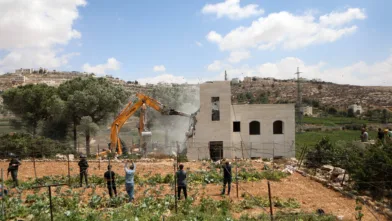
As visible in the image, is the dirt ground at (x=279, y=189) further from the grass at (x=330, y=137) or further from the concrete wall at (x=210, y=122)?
the grass at (x=330, y=137)

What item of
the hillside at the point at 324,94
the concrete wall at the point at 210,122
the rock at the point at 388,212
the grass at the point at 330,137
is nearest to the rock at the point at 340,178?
the rock at the point at 388,212

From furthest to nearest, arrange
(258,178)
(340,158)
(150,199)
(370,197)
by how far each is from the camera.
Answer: (340,158), (258,178), (370,197), (150,199)

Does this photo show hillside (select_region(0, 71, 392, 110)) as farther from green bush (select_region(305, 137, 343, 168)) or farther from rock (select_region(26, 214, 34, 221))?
rock (select_region(26, 214, 34, 221))

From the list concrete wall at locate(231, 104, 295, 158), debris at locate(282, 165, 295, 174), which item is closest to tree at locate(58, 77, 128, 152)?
concrete wall at locate(231, 104, 295, 158)

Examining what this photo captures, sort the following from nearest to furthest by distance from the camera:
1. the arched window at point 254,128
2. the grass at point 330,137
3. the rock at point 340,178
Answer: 1. the rock at point 340,178
2. the arched window at point 254,128
3. the grass at point 330,137

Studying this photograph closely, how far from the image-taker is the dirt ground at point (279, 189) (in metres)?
12.2

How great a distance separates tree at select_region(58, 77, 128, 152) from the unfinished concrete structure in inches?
462

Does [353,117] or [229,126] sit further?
[353,117]

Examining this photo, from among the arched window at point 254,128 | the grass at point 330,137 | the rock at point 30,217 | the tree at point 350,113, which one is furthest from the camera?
the tree at point 350,113

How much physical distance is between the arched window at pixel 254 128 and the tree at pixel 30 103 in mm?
19517

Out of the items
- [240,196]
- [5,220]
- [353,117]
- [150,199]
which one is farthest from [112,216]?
[353,117]

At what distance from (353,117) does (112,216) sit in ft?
208

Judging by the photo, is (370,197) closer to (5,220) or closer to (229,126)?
(229,126)

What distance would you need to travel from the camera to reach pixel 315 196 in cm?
1366
